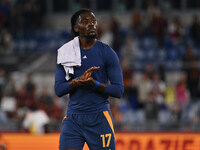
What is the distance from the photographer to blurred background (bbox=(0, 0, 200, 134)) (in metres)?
11.9

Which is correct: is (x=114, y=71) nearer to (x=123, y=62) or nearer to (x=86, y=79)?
(x=86, y=79)

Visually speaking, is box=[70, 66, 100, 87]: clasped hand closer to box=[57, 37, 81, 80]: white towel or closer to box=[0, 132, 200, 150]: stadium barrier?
box=[57, 37, 81, 80]: white towel

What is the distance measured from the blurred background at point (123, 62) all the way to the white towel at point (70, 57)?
19.7 ft

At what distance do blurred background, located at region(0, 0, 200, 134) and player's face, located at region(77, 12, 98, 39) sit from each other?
20.2 feet

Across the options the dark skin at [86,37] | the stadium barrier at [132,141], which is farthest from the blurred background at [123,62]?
the dark skin at [86,37]

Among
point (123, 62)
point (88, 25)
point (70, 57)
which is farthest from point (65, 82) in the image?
point (123, 62)

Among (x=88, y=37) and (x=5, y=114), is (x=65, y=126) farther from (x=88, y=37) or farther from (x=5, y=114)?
(x=5, y=114)

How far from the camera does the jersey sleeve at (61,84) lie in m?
4.76

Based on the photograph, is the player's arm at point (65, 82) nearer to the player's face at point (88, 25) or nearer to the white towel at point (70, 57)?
the white towel at point (70, 57)

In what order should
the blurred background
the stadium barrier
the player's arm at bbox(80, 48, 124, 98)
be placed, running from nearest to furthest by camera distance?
the player's arm at bbox(80, 48, 124, 98), the stadium barrier, the blurred background

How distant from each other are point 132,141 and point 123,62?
4162mm

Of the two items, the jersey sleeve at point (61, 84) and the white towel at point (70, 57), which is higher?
the white towel at point (70, 57)

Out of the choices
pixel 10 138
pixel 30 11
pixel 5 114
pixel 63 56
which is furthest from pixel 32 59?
pixel 63 56

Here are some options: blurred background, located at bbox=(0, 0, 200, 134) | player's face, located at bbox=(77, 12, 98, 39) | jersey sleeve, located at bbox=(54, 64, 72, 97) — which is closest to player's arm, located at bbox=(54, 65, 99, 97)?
jersey sleeve, located at bbox=(54, 64, 72, 97)
